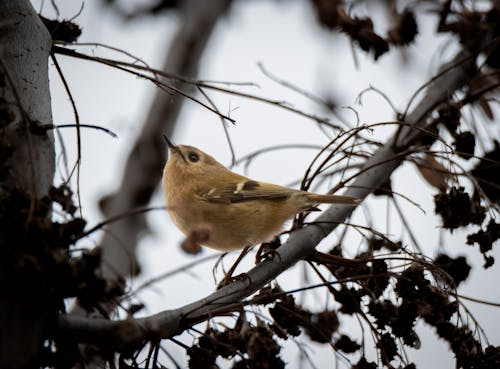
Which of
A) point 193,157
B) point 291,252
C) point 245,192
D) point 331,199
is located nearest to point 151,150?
point 193,157

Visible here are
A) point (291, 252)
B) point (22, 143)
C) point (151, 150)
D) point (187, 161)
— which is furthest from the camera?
point (151, 150)

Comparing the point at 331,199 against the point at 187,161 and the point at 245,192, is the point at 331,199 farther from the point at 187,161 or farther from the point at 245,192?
the point at 187,161

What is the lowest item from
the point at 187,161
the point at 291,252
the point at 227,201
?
the point at 291,252

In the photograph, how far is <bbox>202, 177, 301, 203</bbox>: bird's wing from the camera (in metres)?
3.55

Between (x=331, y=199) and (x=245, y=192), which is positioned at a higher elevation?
(x=245, y=192)

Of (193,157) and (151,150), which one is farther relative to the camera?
(151,150)

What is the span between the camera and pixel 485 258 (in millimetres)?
2412

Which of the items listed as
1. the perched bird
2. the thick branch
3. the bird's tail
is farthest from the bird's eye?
the thick branch

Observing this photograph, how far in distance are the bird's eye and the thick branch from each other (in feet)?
5.18

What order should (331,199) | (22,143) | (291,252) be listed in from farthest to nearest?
(331,199) → (291,252) → (22,143)

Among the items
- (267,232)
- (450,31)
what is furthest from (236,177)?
(450,31)

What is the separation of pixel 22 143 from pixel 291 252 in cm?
115

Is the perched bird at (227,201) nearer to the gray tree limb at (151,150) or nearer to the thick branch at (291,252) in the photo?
the thick branch at (291,252)

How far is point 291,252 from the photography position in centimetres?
240
